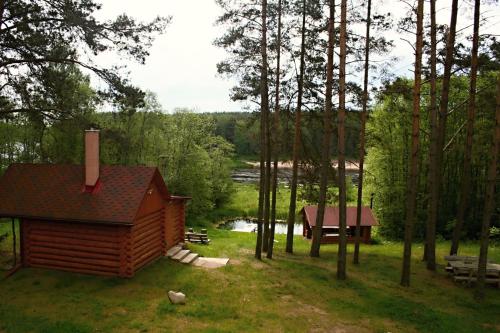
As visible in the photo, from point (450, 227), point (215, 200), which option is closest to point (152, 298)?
point (450, 227)

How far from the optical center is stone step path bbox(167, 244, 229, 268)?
15531mm

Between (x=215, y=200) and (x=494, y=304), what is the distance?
3252 cm

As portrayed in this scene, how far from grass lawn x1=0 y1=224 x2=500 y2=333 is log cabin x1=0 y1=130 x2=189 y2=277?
2.00ft

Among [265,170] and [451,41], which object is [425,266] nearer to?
[265,170]

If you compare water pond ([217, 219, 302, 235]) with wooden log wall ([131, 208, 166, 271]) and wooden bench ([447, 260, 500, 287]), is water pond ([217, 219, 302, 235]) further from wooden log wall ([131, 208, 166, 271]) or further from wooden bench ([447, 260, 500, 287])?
wooden bench ([447, 260, 500, 287])

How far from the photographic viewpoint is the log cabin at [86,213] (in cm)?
1328

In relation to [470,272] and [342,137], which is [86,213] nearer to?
[342,137]

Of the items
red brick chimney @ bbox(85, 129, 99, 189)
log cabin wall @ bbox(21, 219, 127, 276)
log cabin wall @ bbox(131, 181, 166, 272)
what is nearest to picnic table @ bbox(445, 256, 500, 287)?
log cabin wall @ bbox(131, 181, 166, 272)

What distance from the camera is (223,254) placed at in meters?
17.8

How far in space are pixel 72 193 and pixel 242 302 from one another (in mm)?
7433

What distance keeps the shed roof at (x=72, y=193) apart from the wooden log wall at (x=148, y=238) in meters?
0.94

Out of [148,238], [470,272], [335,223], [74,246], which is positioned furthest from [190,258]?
[335,223]

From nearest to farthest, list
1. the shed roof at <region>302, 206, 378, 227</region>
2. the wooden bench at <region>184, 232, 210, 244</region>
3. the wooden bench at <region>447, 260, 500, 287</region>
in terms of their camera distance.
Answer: the wooden bench at <region>447, 260, 500, 287</region>, the wooden bench at <region>184, 232, 210, 244</region>, the shed roof at <region>302, 206, 378, 227</region>

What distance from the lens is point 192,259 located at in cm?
1588
